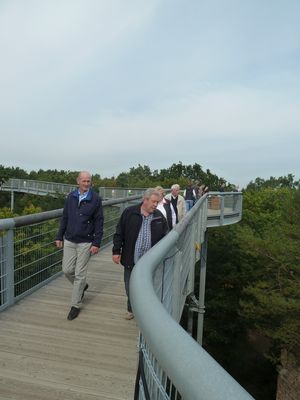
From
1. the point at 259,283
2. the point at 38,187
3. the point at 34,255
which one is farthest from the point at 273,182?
the point at 34,255

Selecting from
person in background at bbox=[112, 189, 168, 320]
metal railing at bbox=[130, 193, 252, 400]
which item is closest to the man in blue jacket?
person in background at bbox=[112, 189, 168, 320]

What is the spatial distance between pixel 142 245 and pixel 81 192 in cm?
112

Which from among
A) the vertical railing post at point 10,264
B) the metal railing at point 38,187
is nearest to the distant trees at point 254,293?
the vertical railing post at point 10,264

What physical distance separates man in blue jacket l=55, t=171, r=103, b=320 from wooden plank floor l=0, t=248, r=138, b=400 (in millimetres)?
409

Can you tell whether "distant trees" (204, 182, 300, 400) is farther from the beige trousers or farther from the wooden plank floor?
the beige trousers

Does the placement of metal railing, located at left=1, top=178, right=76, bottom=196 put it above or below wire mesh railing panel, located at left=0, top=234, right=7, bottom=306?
below

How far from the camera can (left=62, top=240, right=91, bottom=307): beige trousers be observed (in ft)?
18.0

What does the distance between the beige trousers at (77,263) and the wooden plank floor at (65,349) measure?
33 cm

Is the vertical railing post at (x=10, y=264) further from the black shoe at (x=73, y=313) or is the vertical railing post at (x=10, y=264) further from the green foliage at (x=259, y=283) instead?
the green foliage at (x=259, y=283)

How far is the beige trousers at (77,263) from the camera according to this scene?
5.49 meters

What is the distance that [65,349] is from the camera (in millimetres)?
4508

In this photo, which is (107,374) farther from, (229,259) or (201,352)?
(229,259)

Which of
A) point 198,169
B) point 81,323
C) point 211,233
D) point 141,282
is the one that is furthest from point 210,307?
point 198,169

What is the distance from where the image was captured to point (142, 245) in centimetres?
504
